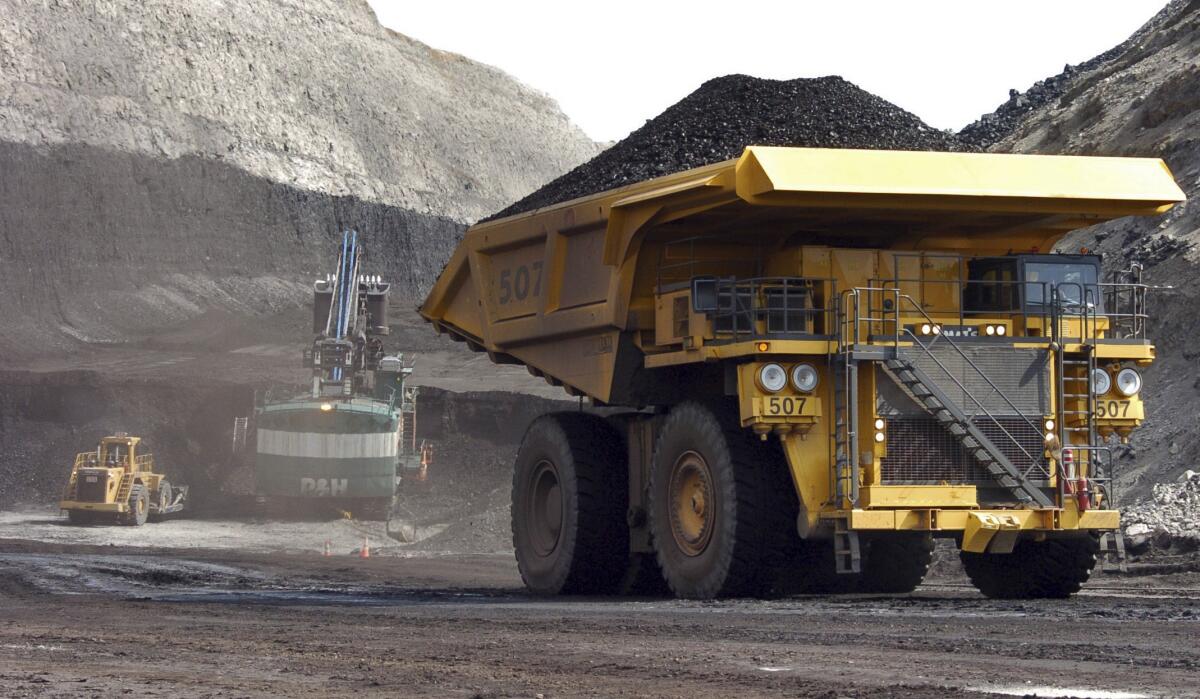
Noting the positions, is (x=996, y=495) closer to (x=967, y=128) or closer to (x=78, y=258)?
(x=967, y=128)

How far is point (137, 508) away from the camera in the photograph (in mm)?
36531

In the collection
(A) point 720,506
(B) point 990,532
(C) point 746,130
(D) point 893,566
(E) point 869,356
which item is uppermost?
(C) point 746,130

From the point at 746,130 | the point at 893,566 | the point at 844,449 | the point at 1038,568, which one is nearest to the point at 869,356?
the point at 844,449

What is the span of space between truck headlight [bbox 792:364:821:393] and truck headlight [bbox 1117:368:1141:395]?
248cm

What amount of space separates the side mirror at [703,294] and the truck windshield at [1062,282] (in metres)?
2.39

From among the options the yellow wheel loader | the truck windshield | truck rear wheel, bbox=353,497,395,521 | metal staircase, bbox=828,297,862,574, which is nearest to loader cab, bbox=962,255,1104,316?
the truck windshield

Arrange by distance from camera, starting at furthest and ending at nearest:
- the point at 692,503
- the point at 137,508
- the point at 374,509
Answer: the point at 374,509 < the point at 137,508 < the point at 692,503

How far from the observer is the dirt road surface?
8.03m

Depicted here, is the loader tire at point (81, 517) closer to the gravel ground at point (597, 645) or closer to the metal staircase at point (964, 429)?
the gravel ground at point (597, 645)

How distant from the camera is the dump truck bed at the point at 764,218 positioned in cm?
1328

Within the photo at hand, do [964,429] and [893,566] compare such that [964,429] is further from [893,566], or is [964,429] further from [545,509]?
[545,509]

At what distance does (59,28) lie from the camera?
76.1 meters

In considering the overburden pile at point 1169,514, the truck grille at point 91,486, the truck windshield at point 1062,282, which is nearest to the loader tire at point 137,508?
the truck grille at point 91,486

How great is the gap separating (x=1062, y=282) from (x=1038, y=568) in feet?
7.37
